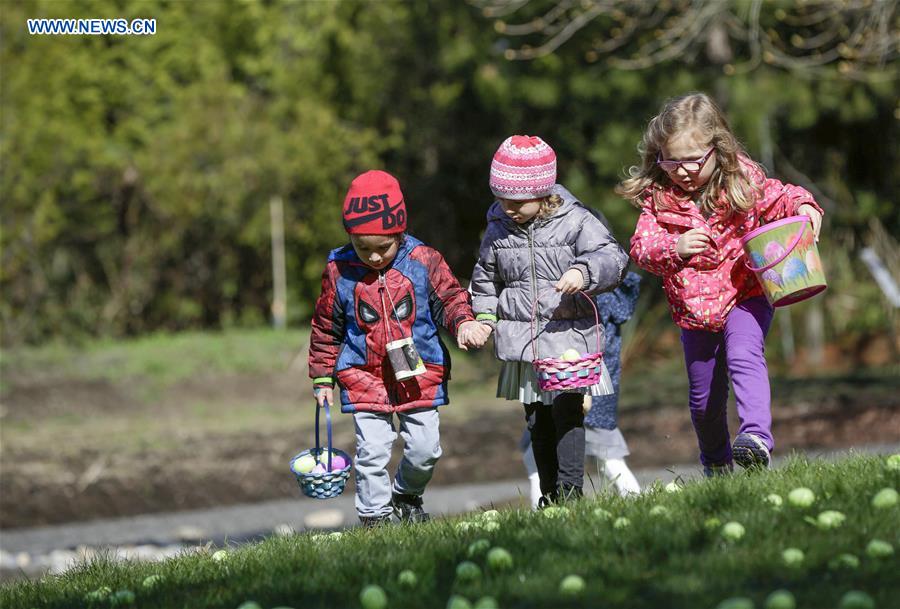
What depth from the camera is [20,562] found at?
25.6ft

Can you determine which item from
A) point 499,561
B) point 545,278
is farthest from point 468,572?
point 545,278

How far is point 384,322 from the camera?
5.39 meters

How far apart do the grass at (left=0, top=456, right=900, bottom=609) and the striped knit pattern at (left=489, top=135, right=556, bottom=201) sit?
1253mm

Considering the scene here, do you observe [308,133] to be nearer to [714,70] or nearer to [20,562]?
[714,70]

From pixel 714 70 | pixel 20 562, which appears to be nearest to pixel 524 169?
pixel 20 562

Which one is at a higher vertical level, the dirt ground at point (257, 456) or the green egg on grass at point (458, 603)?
the green egg on grass at point (458, 603)

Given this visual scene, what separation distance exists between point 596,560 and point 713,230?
1.94m

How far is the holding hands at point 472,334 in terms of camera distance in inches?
204

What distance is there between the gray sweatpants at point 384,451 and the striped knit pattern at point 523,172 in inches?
37.6

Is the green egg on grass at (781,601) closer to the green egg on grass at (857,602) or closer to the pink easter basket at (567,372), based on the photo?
the green egg on grass at (857,602)

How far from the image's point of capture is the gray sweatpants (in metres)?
5.45

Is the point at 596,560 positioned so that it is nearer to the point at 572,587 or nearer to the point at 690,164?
the point at 572,587

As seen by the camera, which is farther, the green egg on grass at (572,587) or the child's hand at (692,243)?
the child's hand at (692,243)

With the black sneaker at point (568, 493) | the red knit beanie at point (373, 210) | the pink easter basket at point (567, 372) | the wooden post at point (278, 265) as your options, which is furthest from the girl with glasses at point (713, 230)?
the wooden post at point (278, 265)
